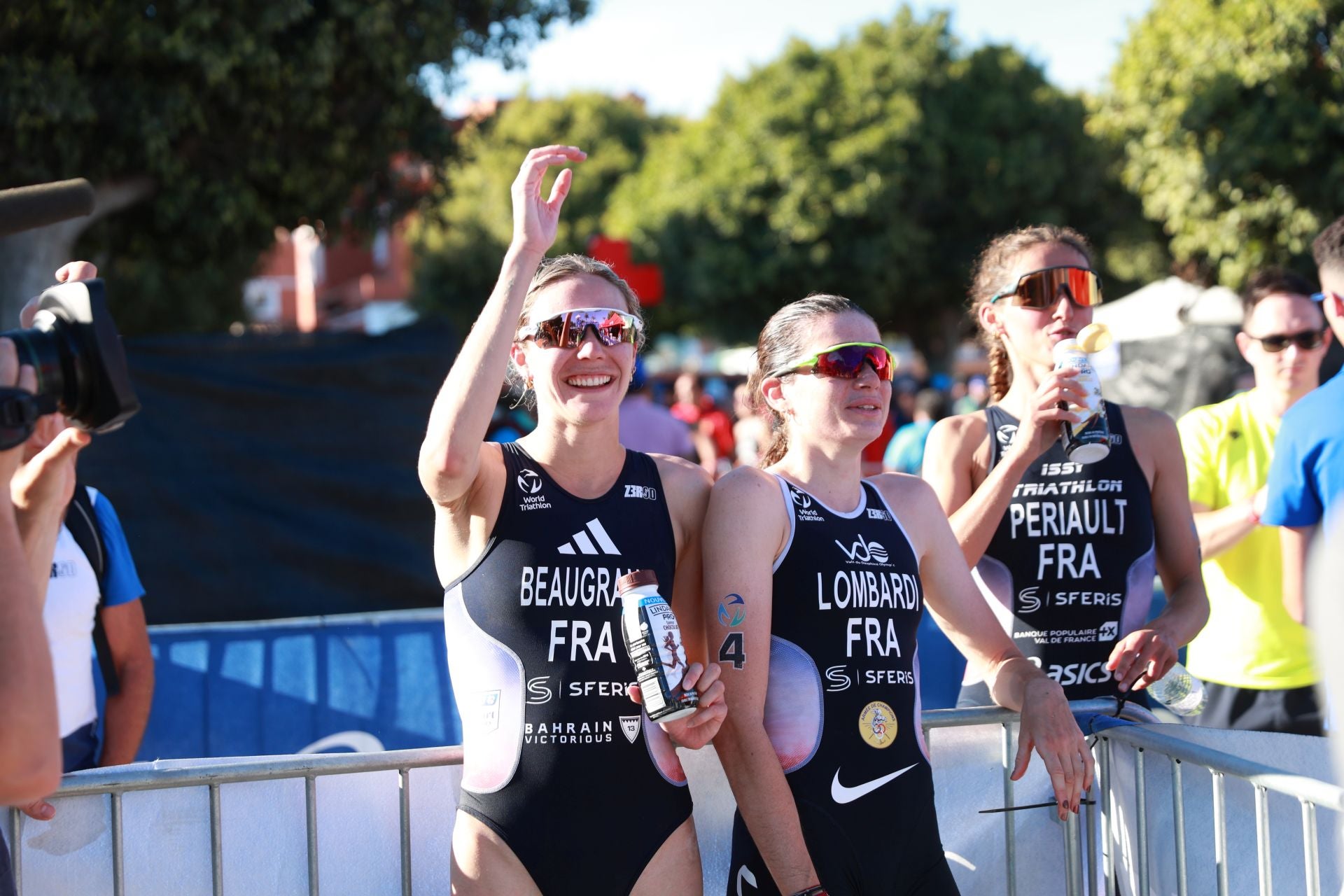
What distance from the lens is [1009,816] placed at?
3.20 metres

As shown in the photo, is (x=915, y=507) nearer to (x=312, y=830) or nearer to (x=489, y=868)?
(x=489, y=868)

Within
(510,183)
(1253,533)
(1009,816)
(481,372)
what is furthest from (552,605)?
(510,183)

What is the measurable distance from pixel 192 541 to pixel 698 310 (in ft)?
82.9

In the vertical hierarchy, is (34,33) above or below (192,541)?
above

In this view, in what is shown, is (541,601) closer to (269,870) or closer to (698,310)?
(269,870)

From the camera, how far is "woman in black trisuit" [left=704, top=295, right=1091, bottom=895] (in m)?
2.58

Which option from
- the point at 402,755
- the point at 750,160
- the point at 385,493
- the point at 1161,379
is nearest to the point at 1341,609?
the point at 402,755

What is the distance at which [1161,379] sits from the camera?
1273cm

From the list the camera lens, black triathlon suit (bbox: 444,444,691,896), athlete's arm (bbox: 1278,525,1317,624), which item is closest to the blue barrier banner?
black triathlon suit (bbox: 444,444,691,896)

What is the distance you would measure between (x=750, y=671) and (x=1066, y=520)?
1.23 m

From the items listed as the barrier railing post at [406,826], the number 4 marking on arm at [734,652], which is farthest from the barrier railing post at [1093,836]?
the barrier railing post at [406,826]

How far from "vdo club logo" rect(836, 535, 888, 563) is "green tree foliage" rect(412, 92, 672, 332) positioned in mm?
32317

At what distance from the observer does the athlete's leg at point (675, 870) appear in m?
2.54

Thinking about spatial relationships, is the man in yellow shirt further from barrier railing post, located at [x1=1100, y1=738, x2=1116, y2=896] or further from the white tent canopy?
the white tent canopy
